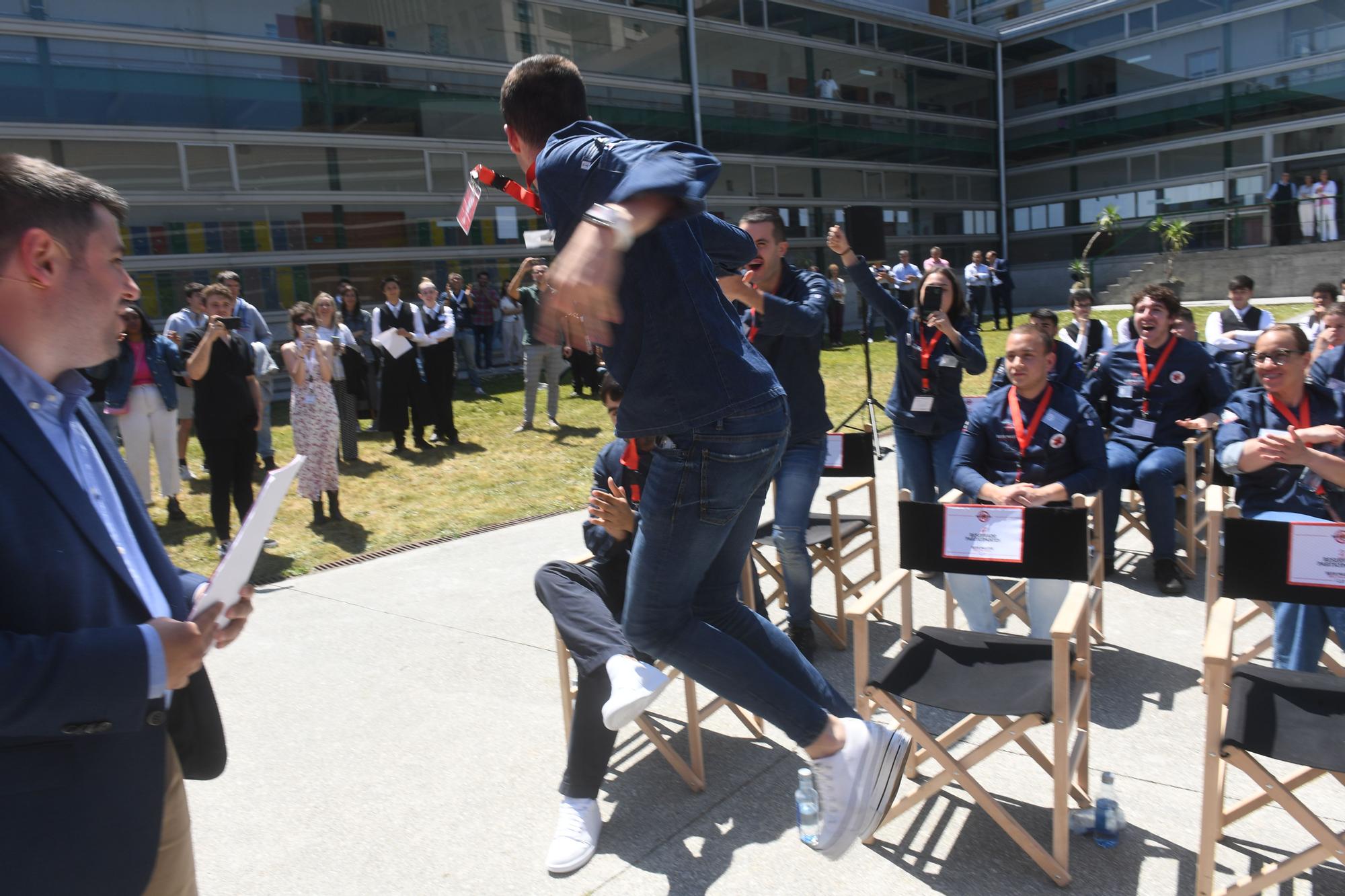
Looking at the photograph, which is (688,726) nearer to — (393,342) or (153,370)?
(153,370)

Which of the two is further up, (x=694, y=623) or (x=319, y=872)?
(x=694, y=623)

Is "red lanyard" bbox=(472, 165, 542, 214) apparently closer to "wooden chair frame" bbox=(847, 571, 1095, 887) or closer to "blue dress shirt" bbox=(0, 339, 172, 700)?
"blue dress shirt" bbox=(0, 339, 172, 700)

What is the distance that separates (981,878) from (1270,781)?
33.9 inches

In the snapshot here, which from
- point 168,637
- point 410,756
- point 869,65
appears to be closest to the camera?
point 168,637

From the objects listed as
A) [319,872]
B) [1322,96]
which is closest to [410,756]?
[319,872]

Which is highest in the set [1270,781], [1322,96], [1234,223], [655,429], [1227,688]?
[1322,96]

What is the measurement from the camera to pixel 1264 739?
2.61 meters

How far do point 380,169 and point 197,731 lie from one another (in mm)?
21972

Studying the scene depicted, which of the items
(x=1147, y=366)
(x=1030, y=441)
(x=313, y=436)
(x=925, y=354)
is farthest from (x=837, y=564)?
(x=313, y=436)

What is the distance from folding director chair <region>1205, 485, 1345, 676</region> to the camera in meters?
3.33

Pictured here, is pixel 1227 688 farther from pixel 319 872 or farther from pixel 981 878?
pixel 319 872

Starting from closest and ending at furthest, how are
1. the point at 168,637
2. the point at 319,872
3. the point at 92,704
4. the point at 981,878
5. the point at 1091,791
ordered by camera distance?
the point at 92,704
the point at 168,637
the point at 981,878
the point at 319,872
the point at 1091,791

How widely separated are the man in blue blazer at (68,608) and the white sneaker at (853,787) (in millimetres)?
1650

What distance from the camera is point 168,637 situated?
157 centimetres
